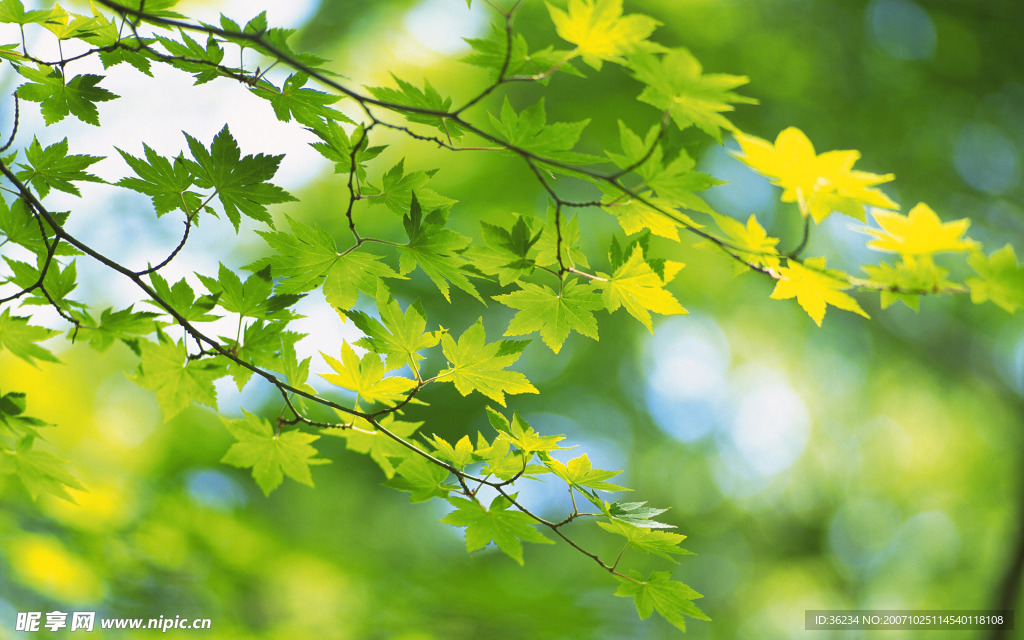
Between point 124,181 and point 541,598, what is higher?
point 124,181

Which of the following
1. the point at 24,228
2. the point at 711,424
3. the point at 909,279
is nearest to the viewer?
the point at 909,279

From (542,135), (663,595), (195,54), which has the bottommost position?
(663,595)

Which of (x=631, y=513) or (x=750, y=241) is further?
(x=631, y=513)

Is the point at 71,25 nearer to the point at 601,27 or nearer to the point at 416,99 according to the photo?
the point at 416,99

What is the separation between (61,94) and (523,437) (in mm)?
1152

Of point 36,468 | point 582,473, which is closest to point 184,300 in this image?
point 36,468

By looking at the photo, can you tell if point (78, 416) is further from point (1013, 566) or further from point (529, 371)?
point (1013, 566)

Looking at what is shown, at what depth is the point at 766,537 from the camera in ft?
25.1

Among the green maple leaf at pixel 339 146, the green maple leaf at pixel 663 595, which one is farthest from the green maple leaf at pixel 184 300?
the green maple leaf at pixel 663 595

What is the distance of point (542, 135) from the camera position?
38.6 inches

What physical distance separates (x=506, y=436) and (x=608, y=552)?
665cm

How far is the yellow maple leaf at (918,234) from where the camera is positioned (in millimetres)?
933

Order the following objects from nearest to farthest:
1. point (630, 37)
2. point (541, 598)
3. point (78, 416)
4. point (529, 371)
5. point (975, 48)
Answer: point (630, 37)
point (541, 598)
point (975, 48)
point (78, 416)
point (529, 371)

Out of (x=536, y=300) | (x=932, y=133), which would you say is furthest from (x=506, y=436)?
(x=932, y=133)
